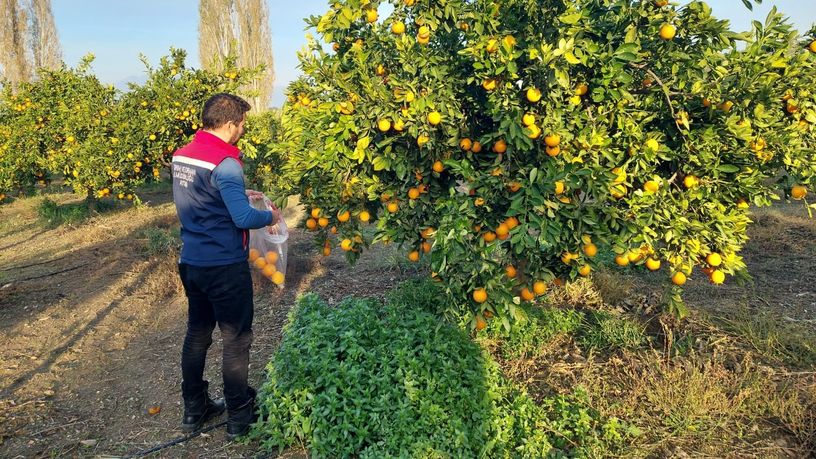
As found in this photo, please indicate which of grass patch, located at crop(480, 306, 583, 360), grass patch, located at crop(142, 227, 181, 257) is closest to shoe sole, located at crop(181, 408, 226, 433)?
grass patch, located at crop(480, 306, 583, 360)

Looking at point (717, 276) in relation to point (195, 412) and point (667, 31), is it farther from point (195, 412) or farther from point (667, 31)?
point (195, 412)

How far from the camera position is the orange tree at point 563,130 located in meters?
2.34

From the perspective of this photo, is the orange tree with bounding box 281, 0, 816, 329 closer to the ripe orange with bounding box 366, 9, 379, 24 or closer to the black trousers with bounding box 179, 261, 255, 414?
the ripe orange with bounding box 366, 9, 379, 24

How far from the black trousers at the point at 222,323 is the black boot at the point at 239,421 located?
1.3 inches

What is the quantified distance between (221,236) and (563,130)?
1.82m

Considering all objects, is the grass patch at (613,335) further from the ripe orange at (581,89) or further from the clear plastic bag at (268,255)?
the clear plastic bag at (268,255)

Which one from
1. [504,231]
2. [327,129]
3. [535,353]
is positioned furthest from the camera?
Answer: [535,353]

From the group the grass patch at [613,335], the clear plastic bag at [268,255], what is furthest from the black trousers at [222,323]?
the grass patch at [613,335]

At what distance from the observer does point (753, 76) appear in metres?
2.27

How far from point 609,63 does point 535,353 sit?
1.95 metres

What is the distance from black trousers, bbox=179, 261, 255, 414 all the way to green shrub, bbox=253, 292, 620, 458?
21 centimetres

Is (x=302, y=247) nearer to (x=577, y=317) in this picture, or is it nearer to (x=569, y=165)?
(x=577, y=317)

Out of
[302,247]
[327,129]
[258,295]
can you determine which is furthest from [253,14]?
[327,129]

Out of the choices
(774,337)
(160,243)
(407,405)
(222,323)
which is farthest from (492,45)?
(160,243)
